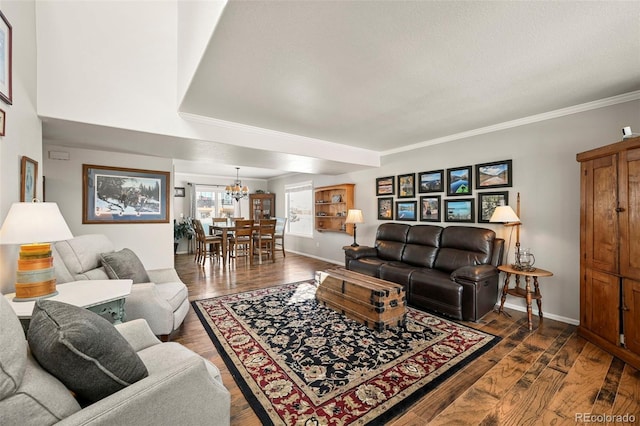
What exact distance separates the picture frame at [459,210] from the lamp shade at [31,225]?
14.6 feet

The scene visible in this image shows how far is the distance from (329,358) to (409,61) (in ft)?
8.30

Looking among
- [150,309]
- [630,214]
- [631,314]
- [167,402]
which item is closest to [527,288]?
[631,314]

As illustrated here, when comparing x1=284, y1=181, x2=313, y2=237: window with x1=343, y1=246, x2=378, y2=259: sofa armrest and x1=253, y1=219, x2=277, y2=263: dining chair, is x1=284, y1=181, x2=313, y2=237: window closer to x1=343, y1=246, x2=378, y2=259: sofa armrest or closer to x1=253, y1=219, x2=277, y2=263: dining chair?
x1=253, y1=219, x2=277, y2=263: dining chair

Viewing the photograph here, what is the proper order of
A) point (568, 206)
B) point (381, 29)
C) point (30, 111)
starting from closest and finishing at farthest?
point (381, 29) < point (30, 111) < point (568, 206)

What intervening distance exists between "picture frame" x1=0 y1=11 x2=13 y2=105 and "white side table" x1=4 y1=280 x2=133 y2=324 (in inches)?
54.0

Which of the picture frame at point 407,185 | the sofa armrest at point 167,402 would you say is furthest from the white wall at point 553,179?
the sofa armrest at point 167,402

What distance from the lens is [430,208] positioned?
4.46 metres

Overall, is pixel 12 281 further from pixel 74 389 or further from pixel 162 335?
pixel 74 389

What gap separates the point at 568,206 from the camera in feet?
10.1

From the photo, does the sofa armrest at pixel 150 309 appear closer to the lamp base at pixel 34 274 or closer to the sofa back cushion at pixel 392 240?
the lamp base at pixel 34 274

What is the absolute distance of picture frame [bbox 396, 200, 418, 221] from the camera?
4.71m

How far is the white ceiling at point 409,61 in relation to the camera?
1631 millimetres

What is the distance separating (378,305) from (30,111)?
3647mm

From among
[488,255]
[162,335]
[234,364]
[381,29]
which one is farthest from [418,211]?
[162,335]
